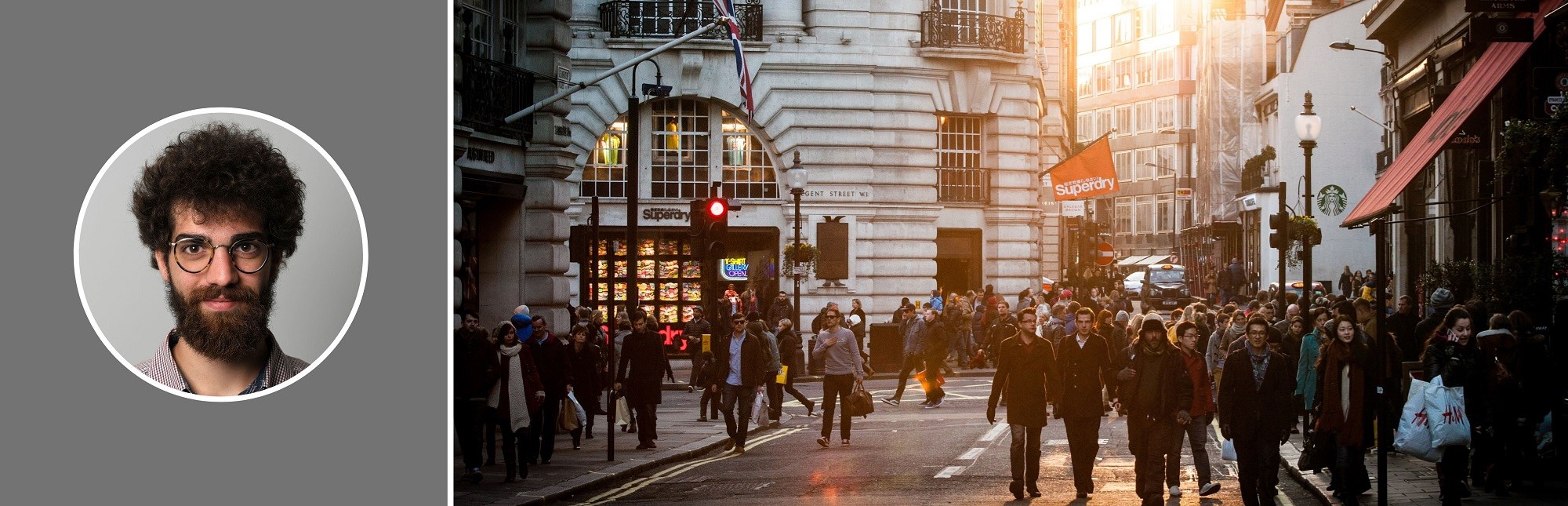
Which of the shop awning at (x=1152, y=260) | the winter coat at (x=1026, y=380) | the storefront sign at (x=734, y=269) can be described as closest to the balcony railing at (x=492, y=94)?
the winter coat at (x=1026, y=380)

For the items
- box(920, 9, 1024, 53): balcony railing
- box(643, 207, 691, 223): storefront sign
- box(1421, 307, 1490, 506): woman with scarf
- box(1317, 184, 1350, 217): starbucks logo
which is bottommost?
box(1421, 307, 1490, 506): woman with scarf

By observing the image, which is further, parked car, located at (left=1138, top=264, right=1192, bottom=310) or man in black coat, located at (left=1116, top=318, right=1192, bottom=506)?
parked car, located at (left=1138, top=264, right=1192, bottom=310)

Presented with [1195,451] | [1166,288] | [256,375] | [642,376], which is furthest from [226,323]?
[1166,288]

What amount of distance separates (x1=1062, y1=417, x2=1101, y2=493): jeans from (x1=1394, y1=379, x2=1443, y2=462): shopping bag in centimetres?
241

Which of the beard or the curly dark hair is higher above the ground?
the curly dark hair

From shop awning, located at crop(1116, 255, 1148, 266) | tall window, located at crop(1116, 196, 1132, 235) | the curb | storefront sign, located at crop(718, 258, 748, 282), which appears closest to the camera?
the curb

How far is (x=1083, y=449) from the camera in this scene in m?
14.4

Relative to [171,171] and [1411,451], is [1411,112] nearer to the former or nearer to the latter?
[1411,451]

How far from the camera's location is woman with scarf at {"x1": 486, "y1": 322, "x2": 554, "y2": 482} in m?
15.4

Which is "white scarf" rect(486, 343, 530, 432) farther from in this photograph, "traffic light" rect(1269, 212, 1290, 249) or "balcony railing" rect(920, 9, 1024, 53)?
"balcony railing" rect(920, 9, 1024, 53)

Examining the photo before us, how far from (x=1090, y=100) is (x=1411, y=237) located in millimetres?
86033

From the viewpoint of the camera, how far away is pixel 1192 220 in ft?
305

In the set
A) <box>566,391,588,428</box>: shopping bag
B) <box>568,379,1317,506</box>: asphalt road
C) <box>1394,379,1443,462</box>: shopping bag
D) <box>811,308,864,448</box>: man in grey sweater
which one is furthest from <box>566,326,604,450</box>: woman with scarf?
<box>1394,379,1443,462</box>: shopping bag

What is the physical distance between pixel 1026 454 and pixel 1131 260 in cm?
8850
